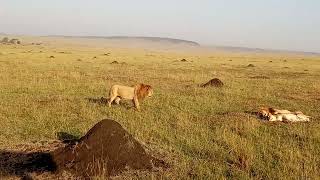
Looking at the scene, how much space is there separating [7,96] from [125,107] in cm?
497

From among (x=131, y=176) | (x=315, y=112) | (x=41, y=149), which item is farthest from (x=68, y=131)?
(x=315, y=112)

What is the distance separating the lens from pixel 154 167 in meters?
8.02

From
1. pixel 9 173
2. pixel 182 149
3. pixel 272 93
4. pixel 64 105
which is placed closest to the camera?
pixel 9 173

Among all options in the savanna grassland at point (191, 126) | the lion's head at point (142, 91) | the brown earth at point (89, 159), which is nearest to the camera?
the brown earth at point (89, 159)

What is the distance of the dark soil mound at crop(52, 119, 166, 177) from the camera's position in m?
7.56

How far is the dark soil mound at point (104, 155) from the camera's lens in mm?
7562

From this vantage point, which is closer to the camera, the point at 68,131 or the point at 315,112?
the point at 68,131

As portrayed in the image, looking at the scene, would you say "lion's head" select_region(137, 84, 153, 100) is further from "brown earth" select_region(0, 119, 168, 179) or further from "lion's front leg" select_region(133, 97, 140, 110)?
"brown earth" select_region(0, 119, 168, 179)

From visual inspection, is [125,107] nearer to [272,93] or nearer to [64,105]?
[64,105]

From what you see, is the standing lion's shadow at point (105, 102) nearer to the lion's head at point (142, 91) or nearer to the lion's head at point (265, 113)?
the lion's head at point (142, 91)

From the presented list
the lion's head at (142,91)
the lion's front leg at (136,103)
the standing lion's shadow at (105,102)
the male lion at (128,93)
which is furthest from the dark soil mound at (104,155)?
the standing lion's shadow at (105,102)

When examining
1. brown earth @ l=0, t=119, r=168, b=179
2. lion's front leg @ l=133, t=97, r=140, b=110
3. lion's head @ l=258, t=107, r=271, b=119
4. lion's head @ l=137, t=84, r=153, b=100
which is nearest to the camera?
brown earth @ l=0, t=119, r=168, b=179

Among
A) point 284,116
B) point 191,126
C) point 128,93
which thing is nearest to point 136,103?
point 128,93

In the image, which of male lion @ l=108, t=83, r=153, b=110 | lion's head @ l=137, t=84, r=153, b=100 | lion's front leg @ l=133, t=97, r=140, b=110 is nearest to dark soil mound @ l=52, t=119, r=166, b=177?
lion's front leg @ l=133, t=97, r=140, b=110
